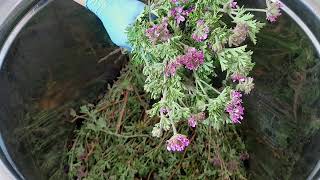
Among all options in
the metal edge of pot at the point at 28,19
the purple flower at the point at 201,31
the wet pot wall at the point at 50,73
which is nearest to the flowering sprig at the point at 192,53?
the purple flower at the point at 201,31

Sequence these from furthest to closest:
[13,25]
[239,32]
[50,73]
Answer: [50,73], [13,25], [239,32]

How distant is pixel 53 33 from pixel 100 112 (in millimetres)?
238

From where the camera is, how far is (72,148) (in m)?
1.11

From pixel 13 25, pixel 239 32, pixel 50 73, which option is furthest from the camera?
pixel 50 73

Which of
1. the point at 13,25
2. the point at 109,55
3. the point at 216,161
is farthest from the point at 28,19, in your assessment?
the point at 216,161

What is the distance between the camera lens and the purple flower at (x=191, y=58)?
2.33 ft

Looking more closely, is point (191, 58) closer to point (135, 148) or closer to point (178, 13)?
point (178, 13)

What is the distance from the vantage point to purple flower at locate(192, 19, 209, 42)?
0.71m

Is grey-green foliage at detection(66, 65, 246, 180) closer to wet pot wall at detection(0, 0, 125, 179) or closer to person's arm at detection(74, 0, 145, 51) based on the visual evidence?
wet pot wall at detection(0, 0, 125, 179)

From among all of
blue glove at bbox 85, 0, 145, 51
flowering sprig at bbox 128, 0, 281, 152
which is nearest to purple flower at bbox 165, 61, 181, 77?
flowering sprig at bbox 128, 0, 281, 152

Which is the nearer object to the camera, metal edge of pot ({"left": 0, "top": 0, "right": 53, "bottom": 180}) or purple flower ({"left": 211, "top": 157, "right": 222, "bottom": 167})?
metal edge of pot ({"left": 0, "top": 0, "right": 53, "bottom": 180})

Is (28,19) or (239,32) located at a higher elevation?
(239,32)

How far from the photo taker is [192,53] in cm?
71

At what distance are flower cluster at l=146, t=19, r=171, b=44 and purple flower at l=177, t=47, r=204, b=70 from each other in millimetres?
34
